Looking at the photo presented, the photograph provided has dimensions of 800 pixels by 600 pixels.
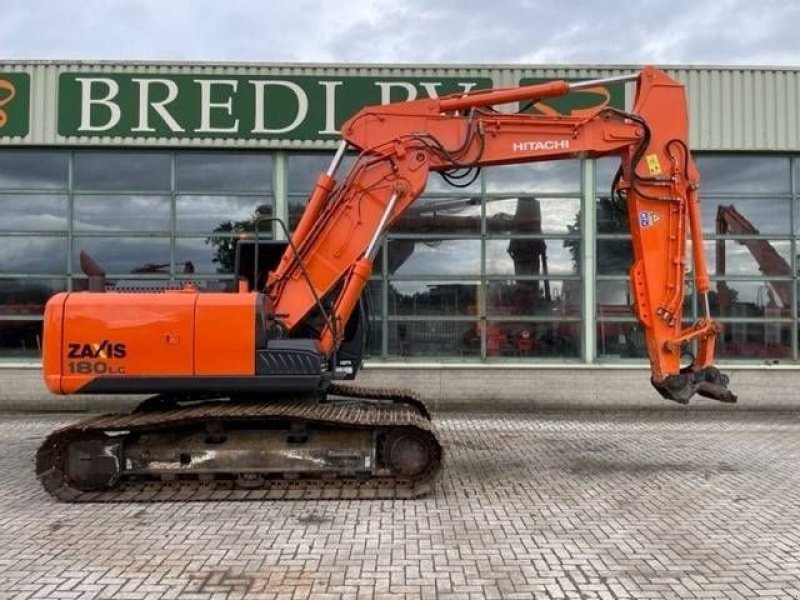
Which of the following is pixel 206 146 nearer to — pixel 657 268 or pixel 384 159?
pixel 384 159

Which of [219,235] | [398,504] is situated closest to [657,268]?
[398,504]

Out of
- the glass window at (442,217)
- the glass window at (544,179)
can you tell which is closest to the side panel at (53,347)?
the glass window at (442,217)

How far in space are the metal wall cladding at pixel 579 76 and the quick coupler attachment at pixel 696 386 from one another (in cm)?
630

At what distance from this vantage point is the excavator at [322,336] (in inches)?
284

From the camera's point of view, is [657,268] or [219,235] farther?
[219,235]

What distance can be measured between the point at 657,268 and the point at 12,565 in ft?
20.2

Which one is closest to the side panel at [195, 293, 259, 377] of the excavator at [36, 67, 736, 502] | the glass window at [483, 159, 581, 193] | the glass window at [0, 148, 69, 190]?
the excavator at [36, 67, 736, 502]

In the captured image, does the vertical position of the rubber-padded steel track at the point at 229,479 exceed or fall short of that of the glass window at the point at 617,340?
it falls short

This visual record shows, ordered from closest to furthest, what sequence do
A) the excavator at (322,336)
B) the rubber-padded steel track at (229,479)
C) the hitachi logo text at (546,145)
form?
the rubber-padded steel track at (229,479), the excavator at (322,336), the hitachi logo text at (546,145)

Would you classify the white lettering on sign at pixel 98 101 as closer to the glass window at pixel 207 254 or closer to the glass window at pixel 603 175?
the glass window at pixel 207 254

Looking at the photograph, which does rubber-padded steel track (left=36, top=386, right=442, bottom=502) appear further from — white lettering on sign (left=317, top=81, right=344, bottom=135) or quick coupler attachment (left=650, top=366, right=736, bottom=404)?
Answer: white lettering on sign (left=317, top=81, right=344, bottom=135)

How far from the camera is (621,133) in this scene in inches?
316

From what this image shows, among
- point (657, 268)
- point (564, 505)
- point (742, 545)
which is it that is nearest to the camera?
point (742, 545)

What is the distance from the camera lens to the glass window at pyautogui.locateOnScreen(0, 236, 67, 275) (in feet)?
42.1
